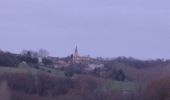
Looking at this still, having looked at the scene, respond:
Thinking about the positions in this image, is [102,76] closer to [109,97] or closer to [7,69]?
[7,69]

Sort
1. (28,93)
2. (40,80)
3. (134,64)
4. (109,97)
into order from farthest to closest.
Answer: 1. (134,64)
2. (40,80)
3. (28,93)
4. (109,97)

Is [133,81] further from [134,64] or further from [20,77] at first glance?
[134,64]

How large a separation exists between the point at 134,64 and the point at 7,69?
1571 cm

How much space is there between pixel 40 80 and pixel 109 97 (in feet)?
21.8

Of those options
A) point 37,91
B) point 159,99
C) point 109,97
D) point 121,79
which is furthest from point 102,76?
Answer: point 159,99

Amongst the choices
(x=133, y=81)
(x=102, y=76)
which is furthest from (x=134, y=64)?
(x=133, y=81)

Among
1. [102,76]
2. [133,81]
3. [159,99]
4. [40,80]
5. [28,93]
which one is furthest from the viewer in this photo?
[102,76]

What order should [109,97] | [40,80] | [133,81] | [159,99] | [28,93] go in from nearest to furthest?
[159,99]
[109,97]
[28,93]
[40,80]
[133,81]

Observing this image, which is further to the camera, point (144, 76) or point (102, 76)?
point (102, 76)

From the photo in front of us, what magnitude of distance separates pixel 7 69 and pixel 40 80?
307 centimetres

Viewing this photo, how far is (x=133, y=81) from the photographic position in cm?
4475

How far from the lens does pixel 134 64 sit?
57156 mm

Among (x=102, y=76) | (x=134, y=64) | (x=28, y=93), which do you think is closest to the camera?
(x=28, y=93)

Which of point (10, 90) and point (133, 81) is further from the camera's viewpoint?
point (133, 81)
